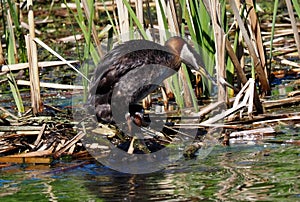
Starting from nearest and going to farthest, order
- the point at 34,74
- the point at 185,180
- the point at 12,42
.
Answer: the point at 185,180, the point at 34,74, the point at 12,42

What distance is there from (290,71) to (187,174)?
145 inches

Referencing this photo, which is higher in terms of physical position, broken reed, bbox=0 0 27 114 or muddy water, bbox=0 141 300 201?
broken reed, bbox=0 0 27 114

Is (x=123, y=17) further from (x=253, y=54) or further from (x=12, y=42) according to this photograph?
(x=12, y=42)

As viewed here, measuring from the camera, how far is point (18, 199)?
495 centimetres

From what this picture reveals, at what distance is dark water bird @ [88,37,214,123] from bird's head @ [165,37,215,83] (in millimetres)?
239

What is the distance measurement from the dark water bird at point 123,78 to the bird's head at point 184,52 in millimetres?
239

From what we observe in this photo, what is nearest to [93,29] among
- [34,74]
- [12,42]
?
[34,74]

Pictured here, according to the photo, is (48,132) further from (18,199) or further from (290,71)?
(290,71)

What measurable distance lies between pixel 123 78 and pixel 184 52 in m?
0.75

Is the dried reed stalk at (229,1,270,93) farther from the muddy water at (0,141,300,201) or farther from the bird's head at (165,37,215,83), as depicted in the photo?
the muddy water at (0,141,300,201)

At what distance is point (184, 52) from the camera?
22.7ft

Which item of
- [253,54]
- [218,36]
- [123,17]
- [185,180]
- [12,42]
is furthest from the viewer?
[12,42]

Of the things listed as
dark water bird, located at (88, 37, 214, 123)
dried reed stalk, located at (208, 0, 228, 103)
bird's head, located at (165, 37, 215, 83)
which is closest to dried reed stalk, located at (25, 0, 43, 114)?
dark water bird, located at (88, 37, 214, 123)

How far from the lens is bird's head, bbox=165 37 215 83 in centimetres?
A: 689
